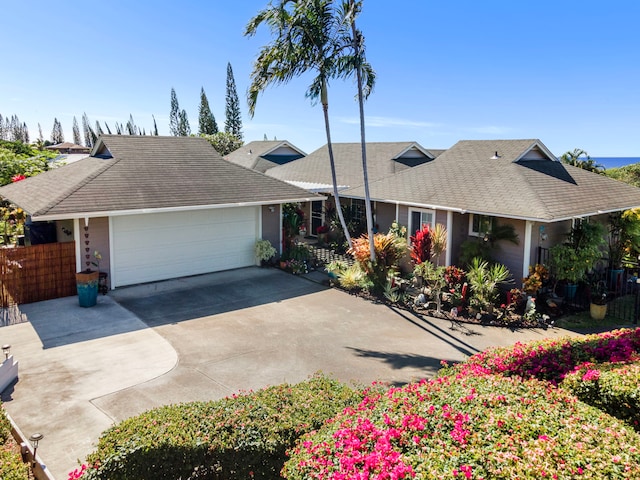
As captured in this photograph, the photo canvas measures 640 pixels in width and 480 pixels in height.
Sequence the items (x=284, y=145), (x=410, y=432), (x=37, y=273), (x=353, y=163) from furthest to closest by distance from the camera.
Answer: (x=284, y=145) < (x=353, y=163) < (x=37, y=273) < (x=410, y=432)

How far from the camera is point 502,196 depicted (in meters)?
15.2

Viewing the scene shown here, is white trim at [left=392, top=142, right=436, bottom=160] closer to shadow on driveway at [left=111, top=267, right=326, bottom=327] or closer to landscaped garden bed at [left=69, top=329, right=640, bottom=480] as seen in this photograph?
shadow on driveway at [left=111, top=267, right=326, bottom=327]

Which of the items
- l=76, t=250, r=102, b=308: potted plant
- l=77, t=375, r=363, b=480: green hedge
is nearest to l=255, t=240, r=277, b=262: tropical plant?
l=76, t=250, r=102, b=308: potted plant

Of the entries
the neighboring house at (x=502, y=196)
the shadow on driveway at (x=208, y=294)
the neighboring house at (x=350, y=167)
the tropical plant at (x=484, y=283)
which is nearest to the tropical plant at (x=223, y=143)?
the neighboring house at (x=350, y=167)

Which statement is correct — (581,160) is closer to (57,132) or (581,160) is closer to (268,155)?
(268,155)

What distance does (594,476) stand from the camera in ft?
12.4

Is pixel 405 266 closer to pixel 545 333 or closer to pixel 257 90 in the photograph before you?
pixel 545 333

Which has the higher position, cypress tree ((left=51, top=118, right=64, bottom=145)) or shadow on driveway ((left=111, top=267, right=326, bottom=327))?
cypress tree ((left=51, top=118, right=64, bottom=145))

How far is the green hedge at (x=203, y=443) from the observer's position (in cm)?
489

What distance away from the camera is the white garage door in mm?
14922

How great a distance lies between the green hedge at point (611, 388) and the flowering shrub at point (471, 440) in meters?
0.57

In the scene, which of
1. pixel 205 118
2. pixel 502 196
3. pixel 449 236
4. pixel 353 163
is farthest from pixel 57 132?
pixel 502 196

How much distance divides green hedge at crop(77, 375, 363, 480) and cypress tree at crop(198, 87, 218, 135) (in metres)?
66.4

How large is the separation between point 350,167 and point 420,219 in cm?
799
